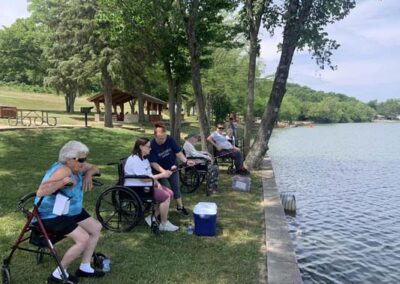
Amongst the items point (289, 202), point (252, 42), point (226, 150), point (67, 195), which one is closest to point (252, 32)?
point (252, 42)

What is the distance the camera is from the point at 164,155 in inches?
291

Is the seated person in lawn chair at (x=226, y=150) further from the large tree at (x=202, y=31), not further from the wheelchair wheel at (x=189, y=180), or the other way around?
the wheelchair wheel at (x=189, y=180)

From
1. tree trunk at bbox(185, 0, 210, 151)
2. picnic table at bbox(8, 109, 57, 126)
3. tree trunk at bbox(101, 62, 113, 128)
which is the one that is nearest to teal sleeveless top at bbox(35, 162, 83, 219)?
tree trunk at bbox(185, 0, 210, 151)

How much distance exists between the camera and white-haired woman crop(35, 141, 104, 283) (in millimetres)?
4246

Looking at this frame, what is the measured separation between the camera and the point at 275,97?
12.8m

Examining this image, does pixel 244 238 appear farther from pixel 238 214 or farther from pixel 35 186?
pixel 35 186

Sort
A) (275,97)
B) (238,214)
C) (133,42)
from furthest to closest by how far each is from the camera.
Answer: (133,42), (275,97), (238,214)

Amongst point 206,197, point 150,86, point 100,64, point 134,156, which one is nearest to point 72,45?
point 100,64

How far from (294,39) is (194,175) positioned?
5.68m

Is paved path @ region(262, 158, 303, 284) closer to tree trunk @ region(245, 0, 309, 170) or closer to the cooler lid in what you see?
the cooler lid

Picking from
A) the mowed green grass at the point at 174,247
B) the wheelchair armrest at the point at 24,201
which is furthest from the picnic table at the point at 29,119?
the wheelchair armrest at the point at 24,201

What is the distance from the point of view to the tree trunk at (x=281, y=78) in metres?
12.6

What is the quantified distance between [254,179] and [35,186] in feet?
19.1

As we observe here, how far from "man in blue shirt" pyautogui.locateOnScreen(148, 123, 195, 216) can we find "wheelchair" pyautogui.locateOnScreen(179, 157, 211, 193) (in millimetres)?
1919
